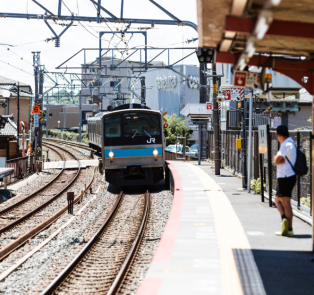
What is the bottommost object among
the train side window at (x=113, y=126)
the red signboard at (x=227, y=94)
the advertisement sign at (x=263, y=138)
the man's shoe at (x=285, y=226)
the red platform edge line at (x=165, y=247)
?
the red platform edge line at (x=165, y=247)

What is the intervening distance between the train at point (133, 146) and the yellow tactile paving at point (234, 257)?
703 centimetres

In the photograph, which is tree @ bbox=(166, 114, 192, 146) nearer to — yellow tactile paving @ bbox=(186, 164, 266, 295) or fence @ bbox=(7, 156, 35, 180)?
fence @ bbox=(7, 156, 35, 180)

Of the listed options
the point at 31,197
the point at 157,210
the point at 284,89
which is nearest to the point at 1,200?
the point at 31,197

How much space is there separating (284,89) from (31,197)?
12462mm

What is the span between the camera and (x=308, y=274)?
5.79 m

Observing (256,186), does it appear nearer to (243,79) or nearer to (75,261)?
(75,261)

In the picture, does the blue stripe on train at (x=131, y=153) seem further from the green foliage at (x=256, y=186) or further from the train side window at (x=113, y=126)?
the green foliage at (x=256, y=186)

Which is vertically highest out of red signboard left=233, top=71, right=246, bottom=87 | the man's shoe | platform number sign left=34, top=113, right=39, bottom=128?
platform number sign left=34, top=113, right=39, bottom=128

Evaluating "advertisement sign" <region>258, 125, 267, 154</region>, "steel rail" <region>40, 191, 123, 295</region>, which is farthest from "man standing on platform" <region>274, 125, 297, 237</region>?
"steel rail" <region>40, 191, 123, 295</region>

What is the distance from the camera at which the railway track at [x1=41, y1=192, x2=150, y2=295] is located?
749 cm

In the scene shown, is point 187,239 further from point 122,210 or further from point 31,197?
point 31,197

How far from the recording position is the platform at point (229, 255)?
17.8ft

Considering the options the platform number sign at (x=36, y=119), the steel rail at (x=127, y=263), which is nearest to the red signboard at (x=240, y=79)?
the steel rail at (x=127, y=263)

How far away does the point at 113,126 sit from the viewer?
18000 mm
